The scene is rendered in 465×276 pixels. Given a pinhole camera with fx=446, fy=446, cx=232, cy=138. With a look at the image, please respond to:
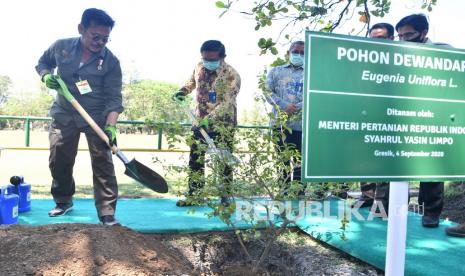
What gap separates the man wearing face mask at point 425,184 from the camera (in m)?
3.62

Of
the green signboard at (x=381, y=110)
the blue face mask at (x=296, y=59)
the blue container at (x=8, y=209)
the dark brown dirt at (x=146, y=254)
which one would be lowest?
the dark brown dirt at (x=146, y=254)

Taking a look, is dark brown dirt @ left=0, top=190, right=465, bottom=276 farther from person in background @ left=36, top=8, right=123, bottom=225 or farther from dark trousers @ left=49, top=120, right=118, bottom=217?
person in background @ left=36, top=8, right=123, bottom=225

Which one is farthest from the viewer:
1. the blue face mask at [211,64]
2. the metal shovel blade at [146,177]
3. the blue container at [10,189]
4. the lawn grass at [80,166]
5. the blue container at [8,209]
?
the lawn grass at [80,166]

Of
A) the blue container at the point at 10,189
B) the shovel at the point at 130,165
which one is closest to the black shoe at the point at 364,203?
the shovel at the point at 130,165

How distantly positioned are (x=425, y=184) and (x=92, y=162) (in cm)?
285

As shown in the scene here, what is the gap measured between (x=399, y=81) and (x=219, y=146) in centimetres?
148

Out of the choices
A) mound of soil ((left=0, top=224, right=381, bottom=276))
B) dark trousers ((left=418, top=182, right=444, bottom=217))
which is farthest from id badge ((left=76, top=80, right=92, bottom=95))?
dark trousers ((left=418, top=182, right=444, bottom=217))

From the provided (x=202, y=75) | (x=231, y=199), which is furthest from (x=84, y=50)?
(x=231, y=199)

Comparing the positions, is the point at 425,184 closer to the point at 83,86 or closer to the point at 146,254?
the point at 146,254

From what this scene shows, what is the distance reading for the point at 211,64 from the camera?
15.1ft

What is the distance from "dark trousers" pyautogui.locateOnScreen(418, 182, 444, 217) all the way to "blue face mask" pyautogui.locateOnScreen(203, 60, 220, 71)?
228 centimetres

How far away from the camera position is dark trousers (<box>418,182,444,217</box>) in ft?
12.5

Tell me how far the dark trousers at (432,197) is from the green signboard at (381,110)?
2.18m

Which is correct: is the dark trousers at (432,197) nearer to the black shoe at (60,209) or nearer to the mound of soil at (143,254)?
the mound of soil at (143,254)
